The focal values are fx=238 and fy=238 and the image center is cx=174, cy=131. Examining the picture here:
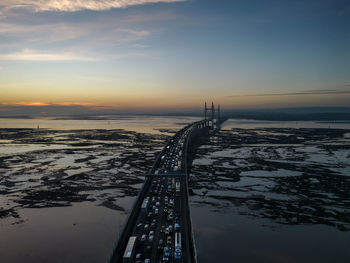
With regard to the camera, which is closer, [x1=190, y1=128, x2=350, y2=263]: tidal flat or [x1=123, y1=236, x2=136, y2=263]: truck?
[x1=123, y1=236, x2=136, y2=263]: truck

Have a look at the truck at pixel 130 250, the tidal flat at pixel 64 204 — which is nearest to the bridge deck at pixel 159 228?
the truck at pixel 130 250

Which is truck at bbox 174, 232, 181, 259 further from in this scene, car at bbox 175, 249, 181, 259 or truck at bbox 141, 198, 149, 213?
truck at bbox 141, 198, 149, 213

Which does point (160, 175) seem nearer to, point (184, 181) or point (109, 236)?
point (184, 181)

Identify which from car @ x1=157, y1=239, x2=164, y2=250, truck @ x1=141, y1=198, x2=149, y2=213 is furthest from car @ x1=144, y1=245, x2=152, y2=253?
truck @ x1=141, y1=198, x2=149, y2=213

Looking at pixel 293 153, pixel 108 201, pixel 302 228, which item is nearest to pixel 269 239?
pixel 302 228

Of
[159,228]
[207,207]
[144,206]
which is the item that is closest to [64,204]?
[144,206]

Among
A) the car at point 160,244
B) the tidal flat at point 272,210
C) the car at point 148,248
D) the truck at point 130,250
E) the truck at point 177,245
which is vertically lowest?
the tidal flat at point 272,210

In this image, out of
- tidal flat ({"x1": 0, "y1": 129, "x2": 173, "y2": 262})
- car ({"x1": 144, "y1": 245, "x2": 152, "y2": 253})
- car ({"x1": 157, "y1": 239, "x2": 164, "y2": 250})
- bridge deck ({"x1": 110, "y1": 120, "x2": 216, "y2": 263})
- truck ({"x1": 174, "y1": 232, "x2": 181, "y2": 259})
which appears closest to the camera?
truck ({"x1": 174, "y1": 232, "x2": 181, "y2": 259})

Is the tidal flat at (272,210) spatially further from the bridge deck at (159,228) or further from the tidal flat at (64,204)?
the tidal flat at (64,204)
